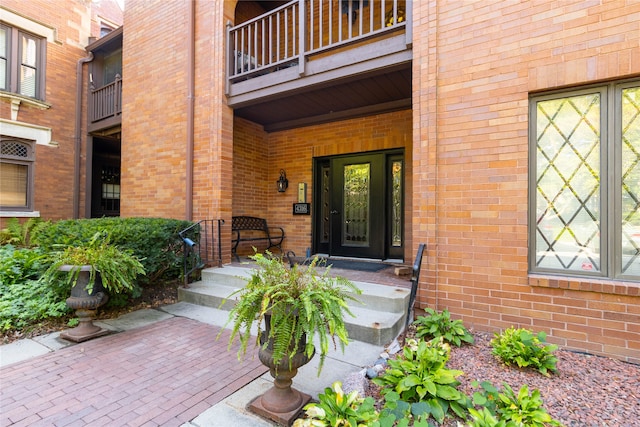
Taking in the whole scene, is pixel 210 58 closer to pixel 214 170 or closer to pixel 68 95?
pixel 214 170

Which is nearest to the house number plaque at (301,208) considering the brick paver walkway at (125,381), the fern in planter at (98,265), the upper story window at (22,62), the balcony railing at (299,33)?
the balcony railing at (299,33)

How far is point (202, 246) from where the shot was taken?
17.6 ft

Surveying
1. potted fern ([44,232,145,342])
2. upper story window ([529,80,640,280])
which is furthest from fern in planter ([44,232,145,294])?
upper story window ([529,80,640,280])

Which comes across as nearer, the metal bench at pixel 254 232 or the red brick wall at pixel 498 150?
the red brick wall at pixel 498 150

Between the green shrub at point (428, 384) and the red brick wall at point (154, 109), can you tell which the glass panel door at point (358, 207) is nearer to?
the red brick wall at point (154, 109)

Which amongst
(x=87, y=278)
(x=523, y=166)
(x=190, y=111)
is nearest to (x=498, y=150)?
(x=523, y=166)

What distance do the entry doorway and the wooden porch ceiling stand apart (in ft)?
2.70

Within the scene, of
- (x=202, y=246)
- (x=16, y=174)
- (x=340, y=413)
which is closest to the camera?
(x=340, y=413)

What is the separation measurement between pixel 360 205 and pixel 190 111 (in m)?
3.47

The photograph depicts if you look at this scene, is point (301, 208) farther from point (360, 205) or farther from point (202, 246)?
point (202, 246)

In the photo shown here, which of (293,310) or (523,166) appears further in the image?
(523,166)

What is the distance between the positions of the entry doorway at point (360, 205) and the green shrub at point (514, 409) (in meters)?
3.72

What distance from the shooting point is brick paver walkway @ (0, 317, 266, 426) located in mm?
2090

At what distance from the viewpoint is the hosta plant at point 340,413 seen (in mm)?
1766
